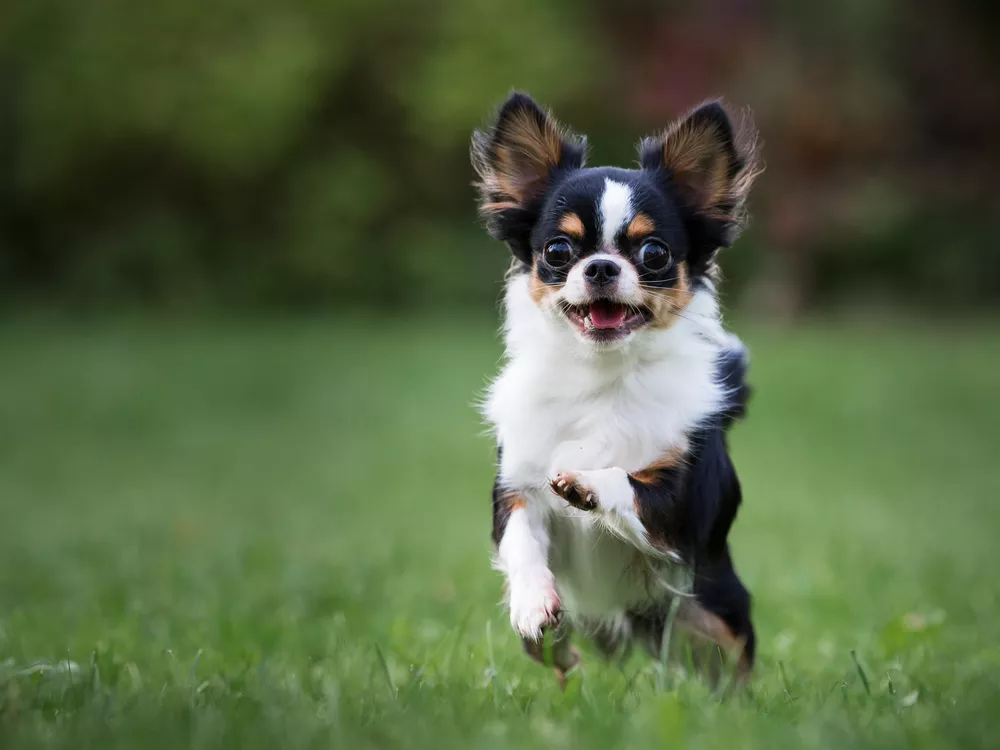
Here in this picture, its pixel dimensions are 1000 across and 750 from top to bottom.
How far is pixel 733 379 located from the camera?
365 centimetres

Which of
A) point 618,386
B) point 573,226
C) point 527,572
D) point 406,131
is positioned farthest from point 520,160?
point 406,131

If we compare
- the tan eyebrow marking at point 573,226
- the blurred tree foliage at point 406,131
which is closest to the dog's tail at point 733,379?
the tan eyebrow marking at point 573,226

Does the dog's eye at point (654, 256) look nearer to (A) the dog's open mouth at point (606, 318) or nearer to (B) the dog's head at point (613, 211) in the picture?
(B) the dog's head at point (613, 211)

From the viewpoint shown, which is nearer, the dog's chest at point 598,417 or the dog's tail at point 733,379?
the dog's chest at point 598,417

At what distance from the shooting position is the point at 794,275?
23.4 m

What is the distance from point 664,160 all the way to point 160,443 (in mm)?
10523

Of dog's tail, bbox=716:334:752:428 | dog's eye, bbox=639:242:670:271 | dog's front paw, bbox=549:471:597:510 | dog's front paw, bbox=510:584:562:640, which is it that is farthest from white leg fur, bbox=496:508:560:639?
A: dog's eye, bbox=639:242:670:271

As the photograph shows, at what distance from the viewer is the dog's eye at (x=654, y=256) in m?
3.37

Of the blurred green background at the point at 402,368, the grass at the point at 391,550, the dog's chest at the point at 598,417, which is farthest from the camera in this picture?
the dog's chest at the point at 598,417

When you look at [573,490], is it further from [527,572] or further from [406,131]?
[406,131]

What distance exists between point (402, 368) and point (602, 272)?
13540 mm

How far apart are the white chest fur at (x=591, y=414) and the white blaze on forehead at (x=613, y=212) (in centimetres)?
29

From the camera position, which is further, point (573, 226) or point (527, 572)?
point (573, 226)

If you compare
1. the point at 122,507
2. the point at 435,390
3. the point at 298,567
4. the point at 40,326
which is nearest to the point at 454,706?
the point at 298,567
